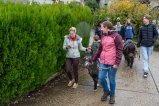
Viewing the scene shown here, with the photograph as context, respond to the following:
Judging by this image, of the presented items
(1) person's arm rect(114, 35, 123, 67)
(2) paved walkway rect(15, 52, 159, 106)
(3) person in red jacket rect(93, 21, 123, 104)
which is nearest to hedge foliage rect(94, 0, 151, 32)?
(2) paved walkway rect(15, 52, 159, 106)

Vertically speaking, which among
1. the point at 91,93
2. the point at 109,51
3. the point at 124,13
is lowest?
the point at 91,93

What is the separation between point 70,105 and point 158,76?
471cm

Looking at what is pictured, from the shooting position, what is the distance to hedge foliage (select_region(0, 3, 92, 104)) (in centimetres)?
705

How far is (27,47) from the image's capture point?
25.8 feet

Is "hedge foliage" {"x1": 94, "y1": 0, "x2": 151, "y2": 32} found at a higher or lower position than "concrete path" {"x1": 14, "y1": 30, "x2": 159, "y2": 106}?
higher

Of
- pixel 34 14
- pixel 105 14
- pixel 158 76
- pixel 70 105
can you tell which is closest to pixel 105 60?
pixel 70 105

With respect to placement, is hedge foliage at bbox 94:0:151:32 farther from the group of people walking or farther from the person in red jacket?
the person in red jacket

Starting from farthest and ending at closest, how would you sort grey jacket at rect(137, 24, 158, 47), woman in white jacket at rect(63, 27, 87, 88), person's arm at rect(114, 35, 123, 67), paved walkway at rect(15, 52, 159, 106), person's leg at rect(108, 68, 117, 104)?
grey jacket at rect(137, 24, 158, 47) < woman in white jacket at rect(63, 27, 87, 88) < paved walkway at rect(15, 52, 159, 106) < person's leg at rect(108, 68, 117, 104) < person's arm at rect(114, 35, 123, 67)

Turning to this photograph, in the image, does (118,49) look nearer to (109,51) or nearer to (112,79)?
(109,51)

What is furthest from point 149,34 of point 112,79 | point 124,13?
point 124,13

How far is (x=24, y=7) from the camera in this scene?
8.31m

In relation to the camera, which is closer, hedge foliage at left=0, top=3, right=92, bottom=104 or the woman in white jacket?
hedge foliage at left=0, top=3, right=92, bottom=104

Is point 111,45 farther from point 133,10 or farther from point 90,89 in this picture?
point 133,10

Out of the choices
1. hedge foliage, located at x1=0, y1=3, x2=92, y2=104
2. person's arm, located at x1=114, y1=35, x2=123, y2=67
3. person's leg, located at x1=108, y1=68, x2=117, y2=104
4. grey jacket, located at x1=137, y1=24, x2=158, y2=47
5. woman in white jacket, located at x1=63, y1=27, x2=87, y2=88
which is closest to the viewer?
hedge foliage, located at x1=0, y1=3, x2=92, y2=104
